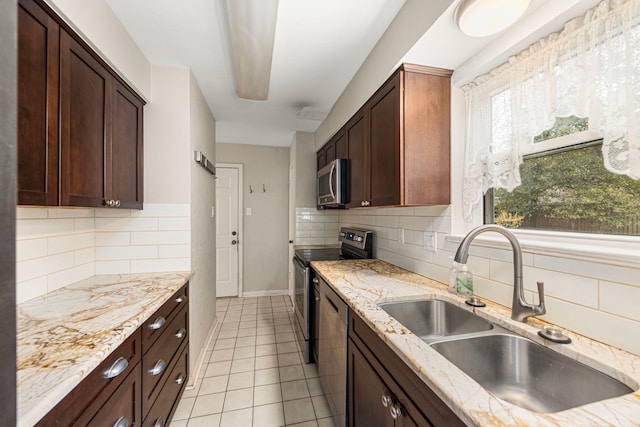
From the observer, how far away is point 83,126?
4.20ft

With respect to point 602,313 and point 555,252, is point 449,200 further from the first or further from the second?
point 602,313

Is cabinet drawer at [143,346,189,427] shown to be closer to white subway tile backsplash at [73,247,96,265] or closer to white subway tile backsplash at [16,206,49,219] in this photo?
white subway tile backsplash at [73,247,96,265]

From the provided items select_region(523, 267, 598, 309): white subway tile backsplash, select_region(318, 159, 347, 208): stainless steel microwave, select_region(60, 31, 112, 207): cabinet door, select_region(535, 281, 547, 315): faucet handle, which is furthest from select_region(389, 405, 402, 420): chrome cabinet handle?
select_region(318, 159, 347, 208): stainless steel microwave

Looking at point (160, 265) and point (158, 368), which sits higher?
point (160, 265)

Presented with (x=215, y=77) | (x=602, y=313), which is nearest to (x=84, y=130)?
(x=215, y=77)

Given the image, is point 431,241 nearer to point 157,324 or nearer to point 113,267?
point 157,324

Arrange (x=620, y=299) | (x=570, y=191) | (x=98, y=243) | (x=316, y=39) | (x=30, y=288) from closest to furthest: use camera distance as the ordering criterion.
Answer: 1. (x=620, y=299)
2. (x=570, y=191)
3. (x=30, y=288)
4. (x=316, y=39)
5. (x=98, y=243)

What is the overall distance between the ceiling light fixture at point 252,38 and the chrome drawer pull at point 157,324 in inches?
62.7

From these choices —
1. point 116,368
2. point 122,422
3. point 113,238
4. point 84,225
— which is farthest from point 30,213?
point 122,422

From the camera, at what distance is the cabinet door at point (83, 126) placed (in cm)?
115

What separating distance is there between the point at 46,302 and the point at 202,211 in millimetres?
1252

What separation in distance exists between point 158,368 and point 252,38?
1.84 meters

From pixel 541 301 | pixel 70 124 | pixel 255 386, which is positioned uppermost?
Answer: pixel 70 124

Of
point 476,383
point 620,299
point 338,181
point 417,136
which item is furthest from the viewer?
point 338,181
